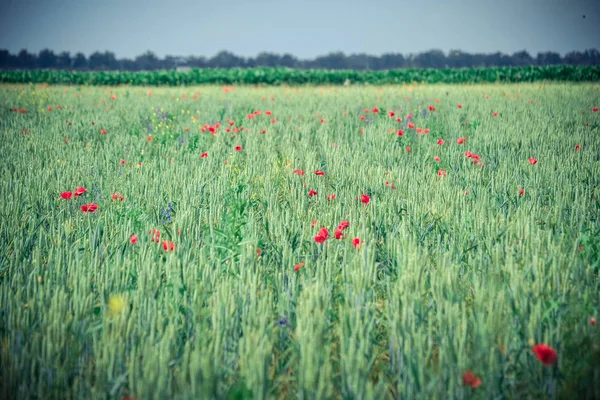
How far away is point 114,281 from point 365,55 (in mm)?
93216

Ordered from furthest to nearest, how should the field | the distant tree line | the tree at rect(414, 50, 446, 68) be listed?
the tree at rect(414, 50, 446, 68) → the distant tree line → the field

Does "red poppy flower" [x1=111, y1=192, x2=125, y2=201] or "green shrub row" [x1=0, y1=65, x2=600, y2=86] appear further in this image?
"green shrub row" [x1=0, y1=65, x2=600, y2=86]

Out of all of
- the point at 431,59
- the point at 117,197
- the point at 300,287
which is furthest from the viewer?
the point at 431,59

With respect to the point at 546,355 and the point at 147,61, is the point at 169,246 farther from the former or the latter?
the point at 147,61

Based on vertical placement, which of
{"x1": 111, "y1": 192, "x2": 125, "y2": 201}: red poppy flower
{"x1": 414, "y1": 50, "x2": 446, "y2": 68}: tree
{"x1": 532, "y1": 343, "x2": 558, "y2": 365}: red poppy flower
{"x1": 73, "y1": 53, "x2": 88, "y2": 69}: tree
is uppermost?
{"x1": 414, "y1": 50, "x2": 446, "y2": 68}: tree

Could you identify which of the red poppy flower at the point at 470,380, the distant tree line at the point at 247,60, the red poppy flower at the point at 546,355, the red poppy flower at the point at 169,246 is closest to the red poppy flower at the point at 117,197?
the red poppy flower at the point at 169,246

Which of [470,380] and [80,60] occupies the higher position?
[80,60]

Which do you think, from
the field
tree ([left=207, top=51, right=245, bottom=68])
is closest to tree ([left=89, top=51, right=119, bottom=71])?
tree ([left=207, top=51, right=245, bottom=68])

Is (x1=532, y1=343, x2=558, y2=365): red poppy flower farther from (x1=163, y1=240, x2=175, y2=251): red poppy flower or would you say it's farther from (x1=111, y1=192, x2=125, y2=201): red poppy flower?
(x1=111, y1=192, x2=125, y2=201): red poppy flower

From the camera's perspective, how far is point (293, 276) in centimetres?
176

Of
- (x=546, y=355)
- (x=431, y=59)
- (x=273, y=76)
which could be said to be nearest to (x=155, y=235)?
(x=546, y=355)

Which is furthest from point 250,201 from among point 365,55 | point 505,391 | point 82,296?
point 365,55

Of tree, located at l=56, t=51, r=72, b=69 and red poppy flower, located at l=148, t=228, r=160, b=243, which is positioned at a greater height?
tree, located at l=56, t=51, r=72, b=69

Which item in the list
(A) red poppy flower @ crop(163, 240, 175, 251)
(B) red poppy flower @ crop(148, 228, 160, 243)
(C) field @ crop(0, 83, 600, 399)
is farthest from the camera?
(B) red poppy flower @ crop(148, 228, 160, 243)
